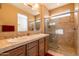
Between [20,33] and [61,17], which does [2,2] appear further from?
[61,17]

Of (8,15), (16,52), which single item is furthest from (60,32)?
(16,52)

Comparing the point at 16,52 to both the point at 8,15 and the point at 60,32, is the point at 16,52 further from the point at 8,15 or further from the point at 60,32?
the point at 60,32

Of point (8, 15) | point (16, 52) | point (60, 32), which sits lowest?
point (16, 52)

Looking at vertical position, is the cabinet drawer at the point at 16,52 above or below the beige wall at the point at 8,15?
below

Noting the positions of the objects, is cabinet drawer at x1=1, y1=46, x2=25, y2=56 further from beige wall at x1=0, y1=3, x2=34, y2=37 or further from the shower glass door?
the shower glass door

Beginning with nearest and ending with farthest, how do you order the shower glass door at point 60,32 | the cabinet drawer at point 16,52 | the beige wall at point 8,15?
the cabinet drawer at point 16,52, the beige wall at point 8,15, the shower glass door at point 60,32

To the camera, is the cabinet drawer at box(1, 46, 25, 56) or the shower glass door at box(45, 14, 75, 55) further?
the shower glass door at box(45, 14, 75, 55)

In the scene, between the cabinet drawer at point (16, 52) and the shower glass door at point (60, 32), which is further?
the shower glass door at point (60, 32)

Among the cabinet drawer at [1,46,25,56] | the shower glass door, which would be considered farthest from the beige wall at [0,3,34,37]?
the shower glass door

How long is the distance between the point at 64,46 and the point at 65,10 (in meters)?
1.15

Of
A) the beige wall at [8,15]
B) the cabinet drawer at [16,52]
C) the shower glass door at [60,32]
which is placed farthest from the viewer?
the shower glass door at [60,32]

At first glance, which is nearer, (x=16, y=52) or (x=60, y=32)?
(x=16, y=52)

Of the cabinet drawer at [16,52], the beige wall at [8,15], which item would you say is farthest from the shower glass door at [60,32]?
the cabinet drawer at [16,52]

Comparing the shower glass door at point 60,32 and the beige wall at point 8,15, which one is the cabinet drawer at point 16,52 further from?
the shower glass door at point 60,32
